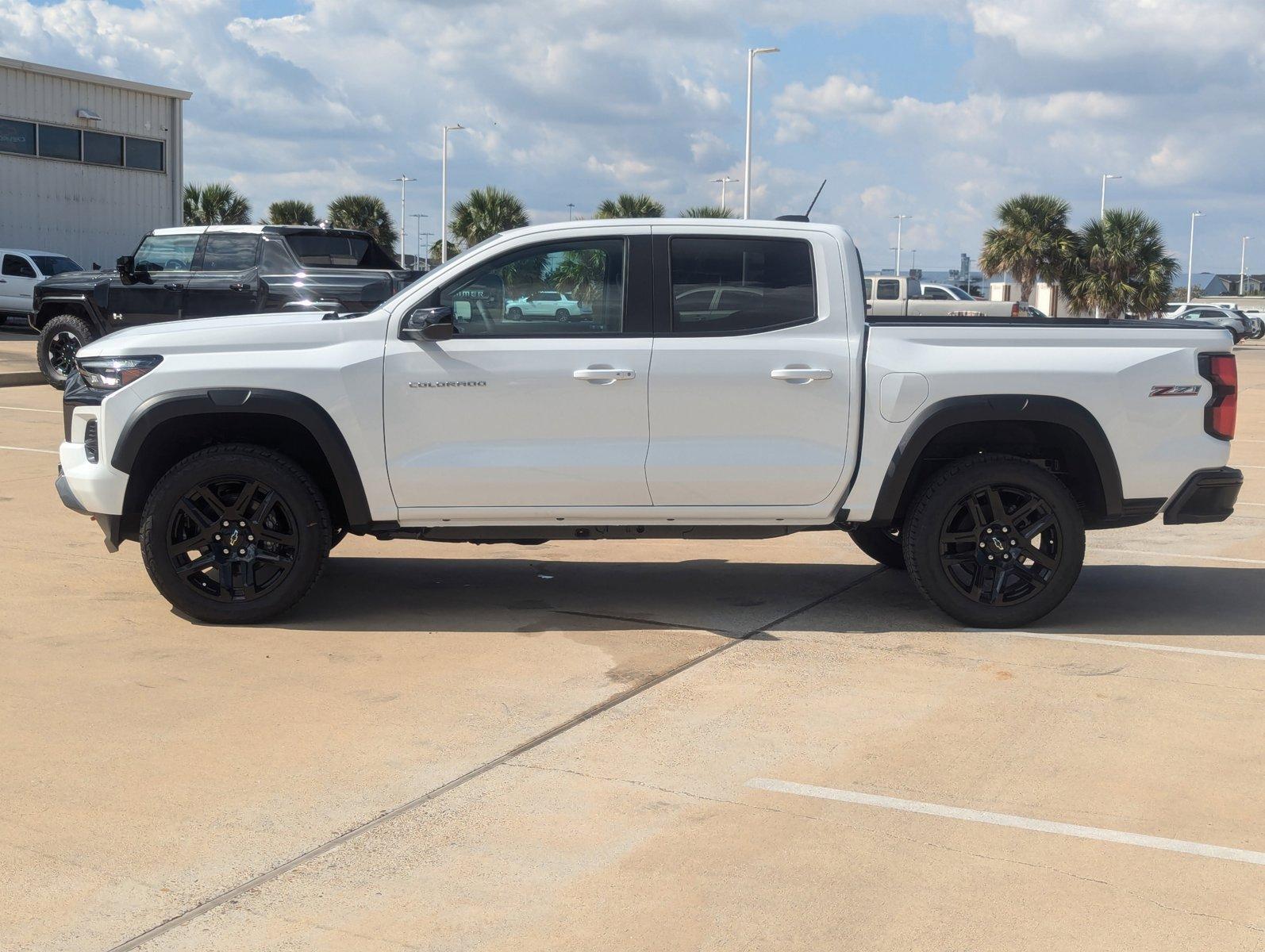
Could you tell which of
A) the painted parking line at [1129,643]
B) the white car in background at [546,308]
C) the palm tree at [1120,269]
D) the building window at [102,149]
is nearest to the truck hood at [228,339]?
the white car in background at [546,308]

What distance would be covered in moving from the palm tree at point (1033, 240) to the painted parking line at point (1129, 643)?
4302 centimetres

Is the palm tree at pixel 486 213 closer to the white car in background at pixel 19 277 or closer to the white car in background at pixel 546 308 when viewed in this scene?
the white car in background at pixel 19 277

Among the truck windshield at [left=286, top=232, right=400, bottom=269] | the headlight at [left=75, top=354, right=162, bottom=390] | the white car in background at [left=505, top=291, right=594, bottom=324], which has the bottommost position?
the headlight at [left=75, top=354, right=162, bottom=390]

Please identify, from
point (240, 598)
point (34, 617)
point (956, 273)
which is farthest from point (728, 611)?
point (956, 273)

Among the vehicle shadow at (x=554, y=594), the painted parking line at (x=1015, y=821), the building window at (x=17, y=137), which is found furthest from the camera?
the building window at (x=17, y=137)

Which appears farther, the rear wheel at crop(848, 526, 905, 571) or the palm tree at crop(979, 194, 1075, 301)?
the palm tree at crop(979, 194, 1075, 301)

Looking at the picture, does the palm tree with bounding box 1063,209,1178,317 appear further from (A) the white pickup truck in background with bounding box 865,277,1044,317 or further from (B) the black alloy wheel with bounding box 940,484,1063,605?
(B) the black alloy wheel with bounding box 940,484,1063,605

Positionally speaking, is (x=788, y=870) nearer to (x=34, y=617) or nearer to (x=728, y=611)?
(x=728, y=611)

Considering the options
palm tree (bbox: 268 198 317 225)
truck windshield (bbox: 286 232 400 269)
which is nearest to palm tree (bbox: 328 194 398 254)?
palm tree (bbox: 268 198 317 225)

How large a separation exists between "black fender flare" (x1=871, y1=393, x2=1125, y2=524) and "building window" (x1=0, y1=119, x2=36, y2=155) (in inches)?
1185

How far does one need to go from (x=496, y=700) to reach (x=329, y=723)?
65cm

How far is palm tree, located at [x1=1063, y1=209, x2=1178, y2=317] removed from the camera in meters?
44.9

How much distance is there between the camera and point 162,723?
16.1ft

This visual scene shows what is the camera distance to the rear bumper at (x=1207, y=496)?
21.0ft
